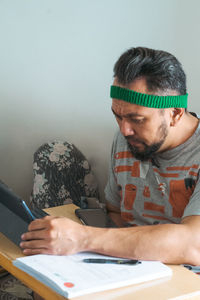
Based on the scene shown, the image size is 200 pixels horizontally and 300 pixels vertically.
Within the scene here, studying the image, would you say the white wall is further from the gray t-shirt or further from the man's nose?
the man's nose

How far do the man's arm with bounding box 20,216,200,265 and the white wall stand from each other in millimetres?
1045

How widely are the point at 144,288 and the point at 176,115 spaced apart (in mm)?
639

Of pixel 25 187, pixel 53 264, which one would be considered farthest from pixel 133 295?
pixel 25 187

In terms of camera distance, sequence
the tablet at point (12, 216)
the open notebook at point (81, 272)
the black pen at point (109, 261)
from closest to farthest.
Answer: the open notebook at point (81, 272) < the black pen at point (109, 261) < the tablet at point (12, 216)

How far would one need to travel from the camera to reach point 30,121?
2.23 metres

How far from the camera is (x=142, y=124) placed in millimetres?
1442

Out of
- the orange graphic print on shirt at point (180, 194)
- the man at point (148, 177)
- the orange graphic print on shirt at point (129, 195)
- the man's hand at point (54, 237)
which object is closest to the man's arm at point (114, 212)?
the man at point (148, 177)

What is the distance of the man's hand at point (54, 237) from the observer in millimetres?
1188

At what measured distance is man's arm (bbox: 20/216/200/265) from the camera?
1.20 m

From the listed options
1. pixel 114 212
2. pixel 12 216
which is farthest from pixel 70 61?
pixel 12 216

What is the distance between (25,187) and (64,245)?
3.78 feet

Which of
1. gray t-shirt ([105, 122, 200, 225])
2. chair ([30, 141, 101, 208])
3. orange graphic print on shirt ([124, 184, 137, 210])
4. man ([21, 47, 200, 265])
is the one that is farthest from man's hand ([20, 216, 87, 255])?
chair ([30, 141, 101, 208])

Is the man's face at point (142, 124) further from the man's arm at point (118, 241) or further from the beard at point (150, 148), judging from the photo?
the man's arm at point (118, 241)

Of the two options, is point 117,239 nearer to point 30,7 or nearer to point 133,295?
point 133,295
